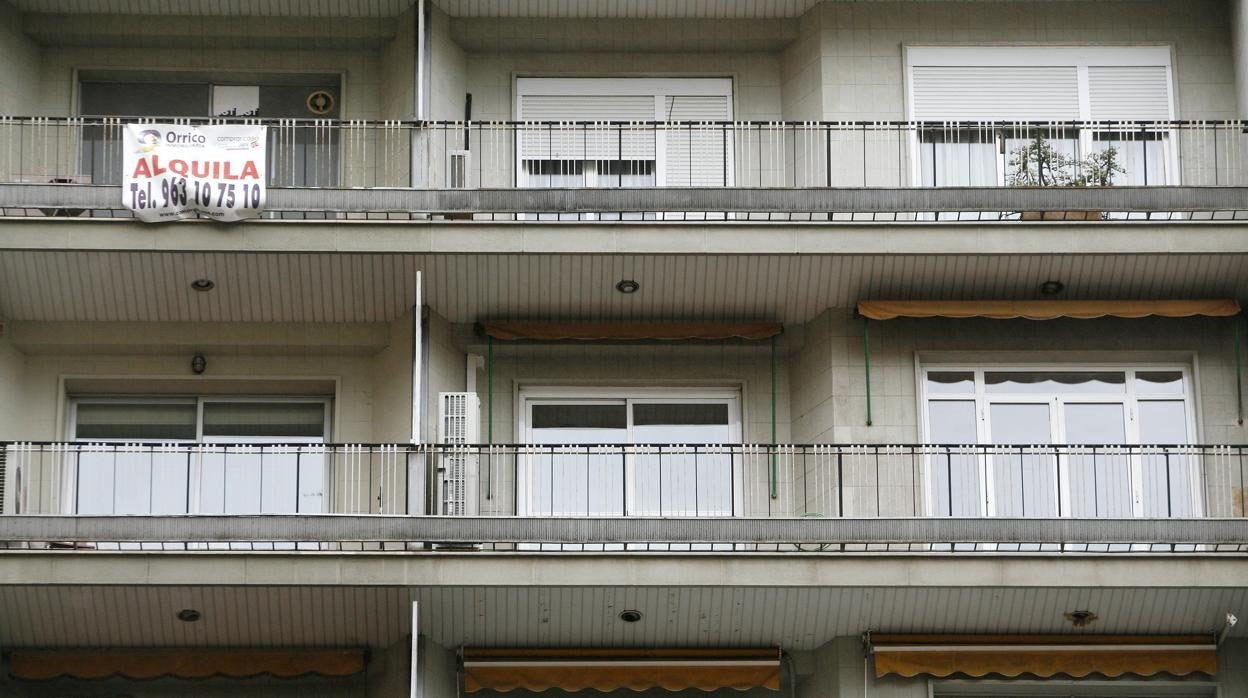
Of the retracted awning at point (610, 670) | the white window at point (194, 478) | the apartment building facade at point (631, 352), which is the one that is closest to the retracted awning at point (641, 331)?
the apartment building facade at point (631, 352)

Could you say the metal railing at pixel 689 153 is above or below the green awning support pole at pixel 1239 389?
above

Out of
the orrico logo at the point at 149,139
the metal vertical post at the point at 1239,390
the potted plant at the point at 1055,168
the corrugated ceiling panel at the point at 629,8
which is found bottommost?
the metal vertical post at the point at 1239,390

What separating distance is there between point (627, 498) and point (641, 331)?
1826 mm

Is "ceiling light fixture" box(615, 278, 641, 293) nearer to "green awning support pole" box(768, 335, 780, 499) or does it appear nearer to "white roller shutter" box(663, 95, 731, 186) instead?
"white roller shutter" box(663, 95, 731, 186)

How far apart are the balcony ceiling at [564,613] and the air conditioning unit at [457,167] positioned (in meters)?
4.38

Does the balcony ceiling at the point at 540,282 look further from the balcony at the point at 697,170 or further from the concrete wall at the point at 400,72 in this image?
the concrete wall at the point at 400,72

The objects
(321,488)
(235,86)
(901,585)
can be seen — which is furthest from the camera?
(235,86)

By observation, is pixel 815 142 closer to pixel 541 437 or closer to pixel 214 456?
pixel 541 437

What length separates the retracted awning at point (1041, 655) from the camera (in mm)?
21109

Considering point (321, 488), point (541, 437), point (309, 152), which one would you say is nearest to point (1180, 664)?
point (541, 437)

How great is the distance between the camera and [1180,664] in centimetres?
2122

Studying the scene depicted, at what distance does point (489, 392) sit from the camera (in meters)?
22.7

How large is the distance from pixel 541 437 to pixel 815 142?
4157 millimetres

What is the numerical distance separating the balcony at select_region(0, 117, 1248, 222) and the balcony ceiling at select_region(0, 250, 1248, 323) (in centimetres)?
47
